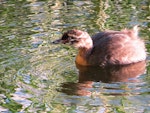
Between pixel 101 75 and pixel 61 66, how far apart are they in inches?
24.1

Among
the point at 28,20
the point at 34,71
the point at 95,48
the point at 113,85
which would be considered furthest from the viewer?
the point at 28,20

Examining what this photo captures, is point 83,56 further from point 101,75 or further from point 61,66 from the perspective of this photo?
point 101,75

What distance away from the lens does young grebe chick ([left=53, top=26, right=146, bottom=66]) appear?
337 inches

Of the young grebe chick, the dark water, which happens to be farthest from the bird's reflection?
the young grebe chick

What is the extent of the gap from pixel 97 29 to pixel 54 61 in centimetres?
178

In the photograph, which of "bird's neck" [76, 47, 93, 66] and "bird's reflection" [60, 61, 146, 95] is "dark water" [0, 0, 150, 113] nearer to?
"bird's reflection" [60, 61, 146, 95]

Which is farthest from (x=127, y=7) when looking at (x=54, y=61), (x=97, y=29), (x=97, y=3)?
(x=54, y=61)

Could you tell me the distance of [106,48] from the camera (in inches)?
338

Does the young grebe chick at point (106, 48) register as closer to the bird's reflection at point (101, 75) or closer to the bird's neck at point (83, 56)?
the bird's neck at point (83, 56)

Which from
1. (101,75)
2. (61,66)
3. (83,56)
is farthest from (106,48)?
(61,66)

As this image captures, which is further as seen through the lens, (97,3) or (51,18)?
(97,3)

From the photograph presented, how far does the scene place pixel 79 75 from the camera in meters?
8.01

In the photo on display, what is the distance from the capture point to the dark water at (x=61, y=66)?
6.70m

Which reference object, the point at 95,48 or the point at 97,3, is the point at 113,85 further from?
the point at 97,3
